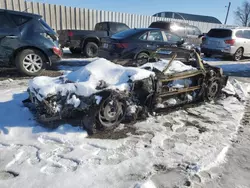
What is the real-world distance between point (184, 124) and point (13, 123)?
2.81 metres

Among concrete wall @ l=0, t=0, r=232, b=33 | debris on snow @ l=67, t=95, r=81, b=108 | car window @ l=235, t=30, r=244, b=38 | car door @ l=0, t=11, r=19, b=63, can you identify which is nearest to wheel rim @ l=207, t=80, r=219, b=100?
debris on snow @ l=67, t=95, r=81, b=108

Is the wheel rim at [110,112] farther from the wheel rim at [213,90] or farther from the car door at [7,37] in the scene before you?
the car door at [7,37]

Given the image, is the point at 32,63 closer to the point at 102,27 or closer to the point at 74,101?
the point at 74,101

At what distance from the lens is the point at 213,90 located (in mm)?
5797

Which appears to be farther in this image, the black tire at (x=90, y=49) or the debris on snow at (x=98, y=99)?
the black tire at (x=90, y=49)

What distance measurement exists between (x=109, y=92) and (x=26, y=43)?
3954 mm

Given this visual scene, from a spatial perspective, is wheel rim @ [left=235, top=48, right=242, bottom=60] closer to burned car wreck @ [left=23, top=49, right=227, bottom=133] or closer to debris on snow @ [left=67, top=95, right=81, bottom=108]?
burned car wreck @ [left=23, top=49, right=227, bottom=133]

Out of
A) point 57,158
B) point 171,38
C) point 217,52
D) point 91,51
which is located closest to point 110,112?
point 57,158

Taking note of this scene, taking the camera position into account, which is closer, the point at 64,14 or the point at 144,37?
the point at 144,37

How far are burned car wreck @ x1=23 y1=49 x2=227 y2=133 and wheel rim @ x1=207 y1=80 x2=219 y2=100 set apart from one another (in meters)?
0.52

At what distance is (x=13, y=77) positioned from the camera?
23.3 feet

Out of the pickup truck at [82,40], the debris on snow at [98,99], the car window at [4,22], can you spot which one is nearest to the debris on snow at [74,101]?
the debris on snow at [98,99]

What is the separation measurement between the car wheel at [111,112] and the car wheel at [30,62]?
12.7 feet

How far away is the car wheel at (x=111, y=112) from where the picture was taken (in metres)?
3.91
